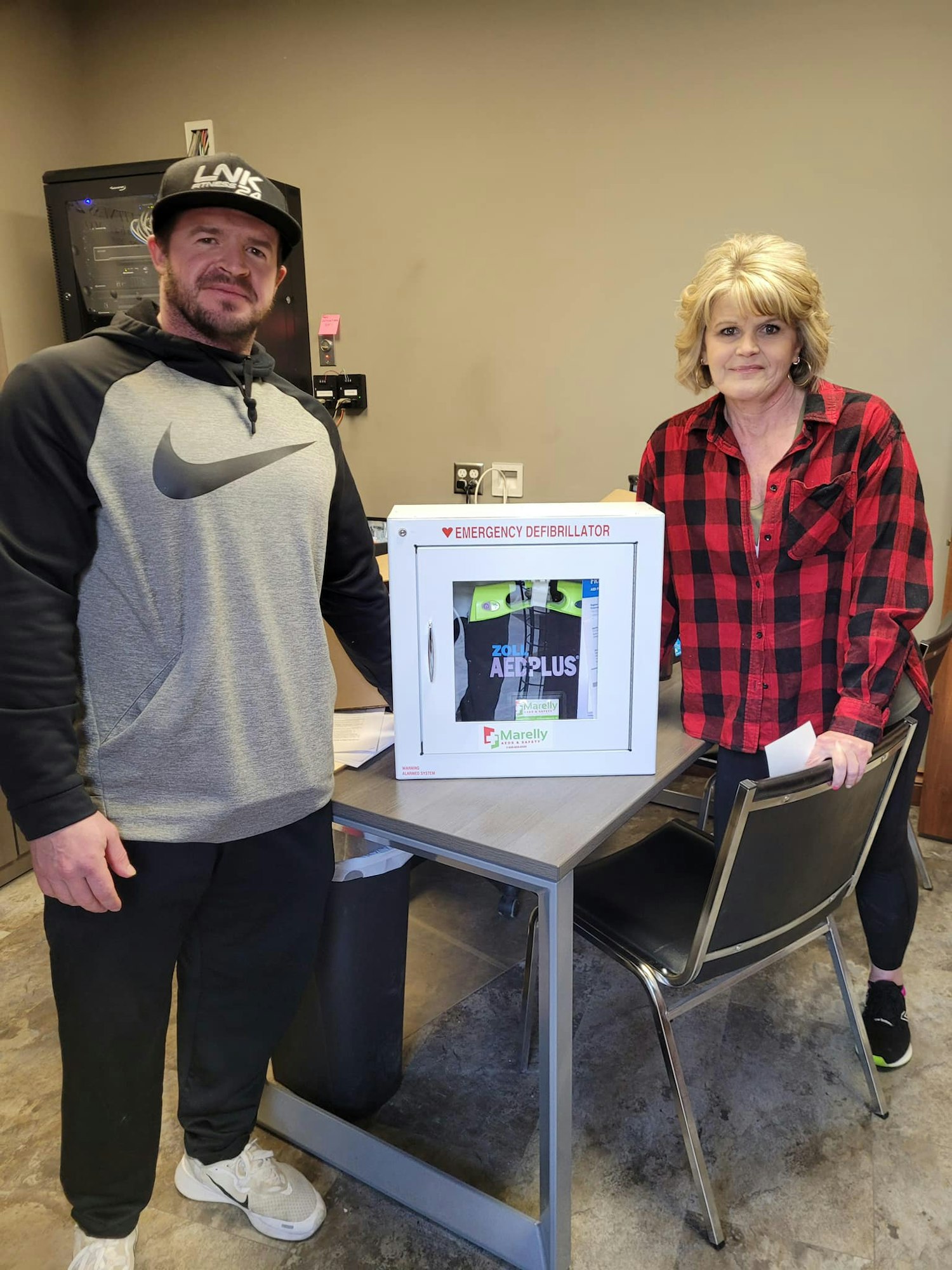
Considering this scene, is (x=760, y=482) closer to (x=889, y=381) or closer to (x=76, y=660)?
(x=76, y=660)

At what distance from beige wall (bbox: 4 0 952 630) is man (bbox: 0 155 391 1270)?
1836mm

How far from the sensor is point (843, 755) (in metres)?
1.26

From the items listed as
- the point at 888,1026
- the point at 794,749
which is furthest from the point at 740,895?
the point at 888,1026

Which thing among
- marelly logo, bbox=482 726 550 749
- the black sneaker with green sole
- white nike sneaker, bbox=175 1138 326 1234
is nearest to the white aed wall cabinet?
marelly logo, bbox=482 726 550 749

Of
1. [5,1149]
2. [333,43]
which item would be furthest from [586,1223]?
[333,43]

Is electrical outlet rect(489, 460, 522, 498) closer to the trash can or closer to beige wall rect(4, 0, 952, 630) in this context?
beige wall rect(4, 0, 952, 630)

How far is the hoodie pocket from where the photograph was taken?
1109 millimetres

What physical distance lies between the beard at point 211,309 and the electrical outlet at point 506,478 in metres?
1.99

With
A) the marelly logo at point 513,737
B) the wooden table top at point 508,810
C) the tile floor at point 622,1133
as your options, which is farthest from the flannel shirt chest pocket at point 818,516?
the tile floor at point 622,1133

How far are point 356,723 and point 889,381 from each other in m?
2.03

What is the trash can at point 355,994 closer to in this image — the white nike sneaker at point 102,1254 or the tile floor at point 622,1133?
the tile floor at point 622,1133

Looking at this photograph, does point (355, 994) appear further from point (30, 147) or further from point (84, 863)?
point (30, 147)

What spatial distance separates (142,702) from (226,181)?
2.36 ft

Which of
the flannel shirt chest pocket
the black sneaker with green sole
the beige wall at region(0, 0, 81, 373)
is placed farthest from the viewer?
the beige wall at region(0, 0, 81, 373)
